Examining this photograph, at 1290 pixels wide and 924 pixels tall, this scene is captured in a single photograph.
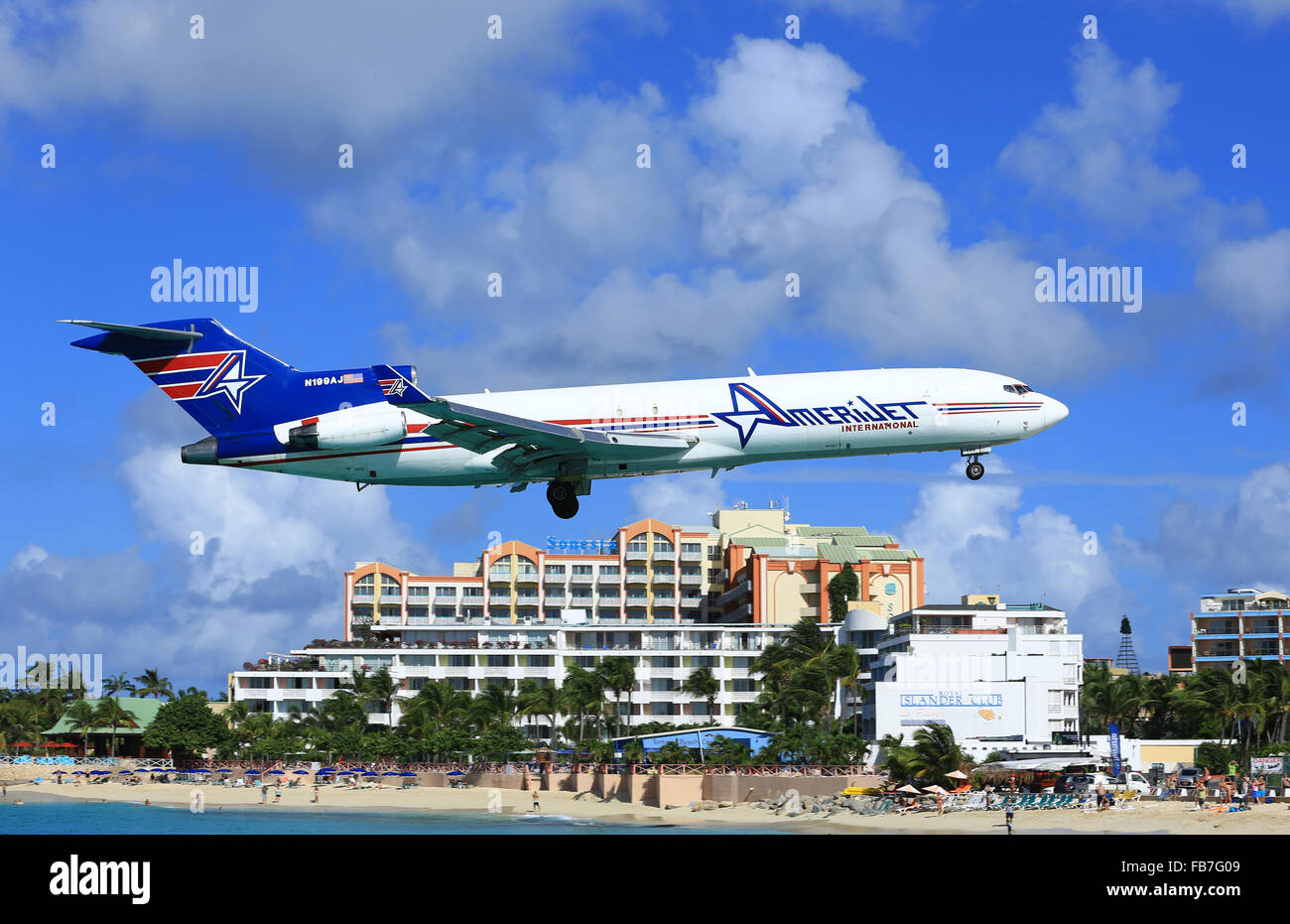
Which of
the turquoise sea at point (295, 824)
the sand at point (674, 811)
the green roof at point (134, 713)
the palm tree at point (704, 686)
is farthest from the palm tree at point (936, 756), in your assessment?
the green roof at point (134, 713)

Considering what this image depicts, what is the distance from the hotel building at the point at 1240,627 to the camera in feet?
465

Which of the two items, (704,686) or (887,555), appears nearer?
(704,686)

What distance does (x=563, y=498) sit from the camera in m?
47.0

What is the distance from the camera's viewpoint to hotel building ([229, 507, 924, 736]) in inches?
5113

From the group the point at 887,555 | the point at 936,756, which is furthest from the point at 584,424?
the point at 887,555

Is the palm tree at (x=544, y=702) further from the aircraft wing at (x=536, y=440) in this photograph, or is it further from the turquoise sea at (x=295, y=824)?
the aircraft wing at (x=536, y=440)

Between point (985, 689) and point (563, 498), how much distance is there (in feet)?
172

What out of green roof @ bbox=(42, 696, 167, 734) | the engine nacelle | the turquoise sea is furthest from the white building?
green roof @ bbox=(42, 696, 167, 734)

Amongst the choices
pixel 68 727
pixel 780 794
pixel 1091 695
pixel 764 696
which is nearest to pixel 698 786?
pixel 780 794

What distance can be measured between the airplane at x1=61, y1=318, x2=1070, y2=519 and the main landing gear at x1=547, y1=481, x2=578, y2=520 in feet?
0.15

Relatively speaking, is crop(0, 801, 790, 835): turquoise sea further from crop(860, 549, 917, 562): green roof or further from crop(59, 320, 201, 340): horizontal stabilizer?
crop(860, 549, 917, 562): green roof

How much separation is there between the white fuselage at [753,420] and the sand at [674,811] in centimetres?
2494

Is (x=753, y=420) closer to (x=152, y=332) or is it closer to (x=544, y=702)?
(x=152, y=332)

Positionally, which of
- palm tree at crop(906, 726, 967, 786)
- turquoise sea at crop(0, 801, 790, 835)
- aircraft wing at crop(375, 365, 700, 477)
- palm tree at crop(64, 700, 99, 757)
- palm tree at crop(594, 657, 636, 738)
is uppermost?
aircraft wing at crop(375, 365, 700, 477)
